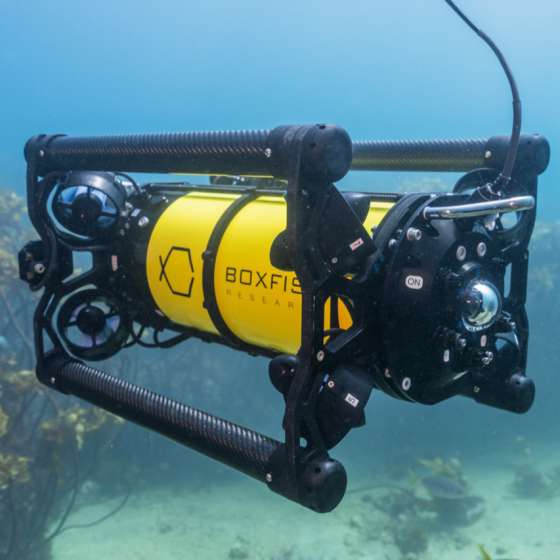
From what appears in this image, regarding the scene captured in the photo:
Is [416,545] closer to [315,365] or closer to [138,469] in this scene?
[138,469]

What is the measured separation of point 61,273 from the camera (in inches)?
140

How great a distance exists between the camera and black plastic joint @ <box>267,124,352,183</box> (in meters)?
1.97

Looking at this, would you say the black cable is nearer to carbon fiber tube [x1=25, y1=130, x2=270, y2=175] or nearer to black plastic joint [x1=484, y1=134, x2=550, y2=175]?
black plastic joint [x1=484, y1=134, x2=550, y2=175]

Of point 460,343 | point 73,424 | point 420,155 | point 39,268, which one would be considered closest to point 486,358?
point 460,343

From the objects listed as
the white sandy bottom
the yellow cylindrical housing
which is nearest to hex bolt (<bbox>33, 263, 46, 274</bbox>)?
the yellow cylindrical housing

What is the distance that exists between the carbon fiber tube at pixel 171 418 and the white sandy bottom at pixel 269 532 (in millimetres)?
7154

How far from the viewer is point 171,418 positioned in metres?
2.62

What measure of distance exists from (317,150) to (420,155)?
1.68m

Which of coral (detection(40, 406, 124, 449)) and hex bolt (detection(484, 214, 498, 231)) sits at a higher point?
hex bolt (detection(484, 214, 498, 231))

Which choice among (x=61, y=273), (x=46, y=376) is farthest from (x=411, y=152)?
(x=46, y=376)

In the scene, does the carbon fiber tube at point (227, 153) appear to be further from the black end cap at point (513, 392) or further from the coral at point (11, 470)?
the coral at point (11, 470)

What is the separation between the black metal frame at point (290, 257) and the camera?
2.02 m

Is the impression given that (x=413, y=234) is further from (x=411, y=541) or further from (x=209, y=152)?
(x=411, y=541)

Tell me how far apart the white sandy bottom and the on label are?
27.8ft
